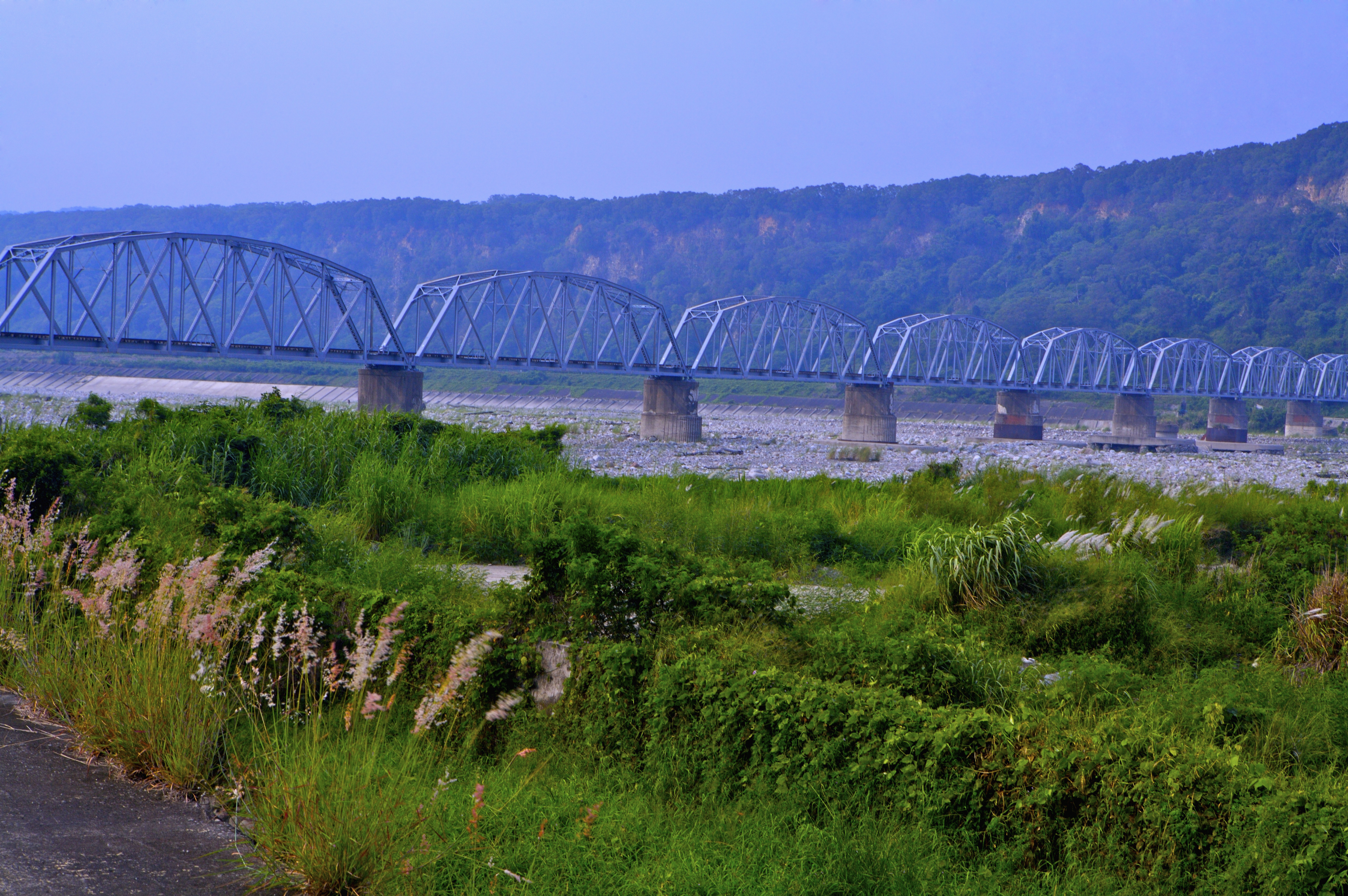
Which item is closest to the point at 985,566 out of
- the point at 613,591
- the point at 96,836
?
the point at 613,591

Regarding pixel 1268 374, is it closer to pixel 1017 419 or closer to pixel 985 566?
pixel 1017 419

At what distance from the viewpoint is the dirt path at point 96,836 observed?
4.35m

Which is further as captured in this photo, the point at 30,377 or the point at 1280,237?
the point at 1280,237

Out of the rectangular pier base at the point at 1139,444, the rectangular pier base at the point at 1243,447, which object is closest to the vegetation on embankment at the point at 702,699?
the rectangular pier base at the point at 1139,444

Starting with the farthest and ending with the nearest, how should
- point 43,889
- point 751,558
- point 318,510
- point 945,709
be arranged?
point 318,510, point 751,558, point 945,709, point 43,889

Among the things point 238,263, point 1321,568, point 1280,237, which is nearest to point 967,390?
point 1280,237

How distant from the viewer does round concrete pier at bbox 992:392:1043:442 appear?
88062mm

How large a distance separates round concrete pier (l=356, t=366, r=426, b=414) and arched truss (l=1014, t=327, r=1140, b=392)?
56.7 metres

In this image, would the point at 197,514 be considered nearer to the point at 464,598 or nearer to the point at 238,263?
the point at 464,598

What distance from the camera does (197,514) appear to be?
885 cm

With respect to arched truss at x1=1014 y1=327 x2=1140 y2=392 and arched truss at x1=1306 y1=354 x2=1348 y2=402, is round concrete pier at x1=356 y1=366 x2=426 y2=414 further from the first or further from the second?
arched truss at x1=1306 y1=354 x2=1348 y2=402

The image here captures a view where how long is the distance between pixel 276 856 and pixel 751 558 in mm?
6956

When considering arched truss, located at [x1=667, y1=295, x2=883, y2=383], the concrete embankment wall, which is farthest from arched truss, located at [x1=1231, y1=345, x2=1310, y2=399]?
arched truss, located at [x1=667, y1=295, x2=883, y2=383]

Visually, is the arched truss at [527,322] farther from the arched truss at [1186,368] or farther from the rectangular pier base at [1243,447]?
the arched truss at [1186,368]
